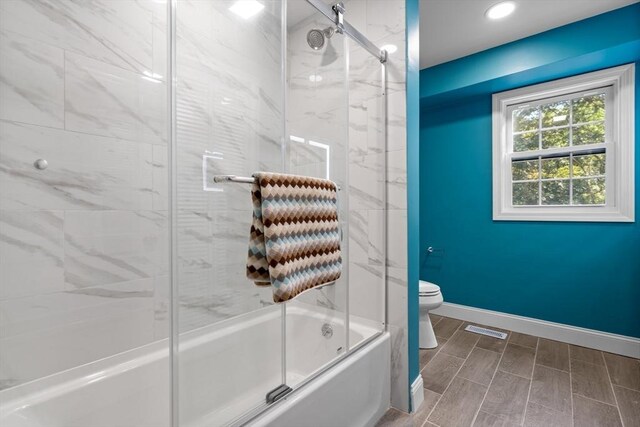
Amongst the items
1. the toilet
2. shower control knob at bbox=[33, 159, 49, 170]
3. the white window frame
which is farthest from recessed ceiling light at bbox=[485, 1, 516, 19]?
shower control knob at bbox=[33, 159, 49, 170]

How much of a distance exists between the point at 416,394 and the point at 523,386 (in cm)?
74

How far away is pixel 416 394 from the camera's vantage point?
5.63ft

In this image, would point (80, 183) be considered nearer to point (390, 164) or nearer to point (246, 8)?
point (246, 8)

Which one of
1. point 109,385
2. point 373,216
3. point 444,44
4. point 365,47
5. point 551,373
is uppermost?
point 444,44

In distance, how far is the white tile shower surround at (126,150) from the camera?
1.08 m

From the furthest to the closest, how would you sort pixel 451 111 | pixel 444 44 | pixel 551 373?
1. pixel 451 111
2. pixel 444 44
3. pixel 551 373

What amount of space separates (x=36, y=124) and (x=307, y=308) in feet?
4.58

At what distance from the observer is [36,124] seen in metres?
1.15

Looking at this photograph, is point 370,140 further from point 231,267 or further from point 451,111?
point 451,111

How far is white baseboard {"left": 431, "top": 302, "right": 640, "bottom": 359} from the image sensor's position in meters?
2.25

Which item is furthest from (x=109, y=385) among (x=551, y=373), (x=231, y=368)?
(x=551, y=373)

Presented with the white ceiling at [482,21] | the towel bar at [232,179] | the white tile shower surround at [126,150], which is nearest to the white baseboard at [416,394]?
Answer: the white tile shower surround at [126,150]

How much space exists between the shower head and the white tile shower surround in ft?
0.73

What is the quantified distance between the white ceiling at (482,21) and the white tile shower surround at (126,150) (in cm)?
128
